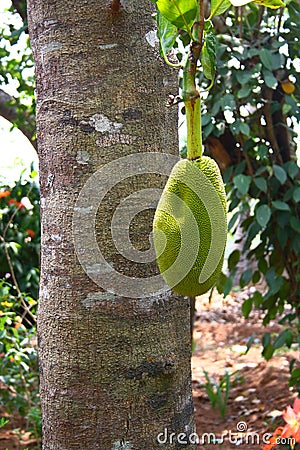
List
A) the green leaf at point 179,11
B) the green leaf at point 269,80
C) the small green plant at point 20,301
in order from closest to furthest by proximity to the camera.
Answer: the green leaf at point 179,11, the green leaf at point 269,80, the small green plant at point 20,301

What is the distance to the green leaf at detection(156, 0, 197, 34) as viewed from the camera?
42 cm

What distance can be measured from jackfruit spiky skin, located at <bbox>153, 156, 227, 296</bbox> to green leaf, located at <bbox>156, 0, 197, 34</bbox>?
109 mm

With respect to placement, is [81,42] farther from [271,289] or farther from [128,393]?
[271,289]

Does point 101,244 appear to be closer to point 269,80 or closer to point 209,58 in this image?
point 209,58

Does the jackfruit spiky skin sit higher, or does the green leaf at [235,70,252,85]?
the green leaf at [235,70,252,85]

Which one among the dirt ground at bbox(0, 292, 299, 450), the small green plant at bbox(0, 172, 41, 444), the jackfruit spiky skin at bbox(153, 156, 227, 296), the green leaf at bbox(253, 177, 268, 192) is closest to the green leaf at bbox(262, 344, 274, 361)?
the dirt ground at bbox(0, 292, 299, 450)

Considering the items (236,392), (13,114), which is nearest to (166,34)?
(13,114)

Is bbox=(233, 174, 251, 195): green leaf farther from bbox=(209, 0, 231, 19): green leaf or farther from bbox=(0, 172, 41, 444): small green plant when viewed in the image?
bbox=(209, 0, 231, 19): green leaf

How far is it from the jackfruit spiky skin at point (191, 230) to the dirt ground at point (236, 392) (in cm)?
131

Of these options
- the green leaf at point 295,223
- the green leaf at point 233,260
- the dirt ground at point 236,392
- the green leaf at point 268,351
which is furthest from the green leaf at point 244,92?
the dirt ground at point 236,392

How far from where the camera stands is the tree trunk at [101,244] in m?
0.68

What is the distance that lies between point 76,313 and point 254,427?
1637 mm

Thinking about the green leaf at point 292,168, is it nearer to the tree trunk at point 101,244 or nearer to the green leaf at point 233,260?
the green leaf at point 233,260

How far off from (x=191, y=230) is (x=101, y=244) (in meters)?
0.25
